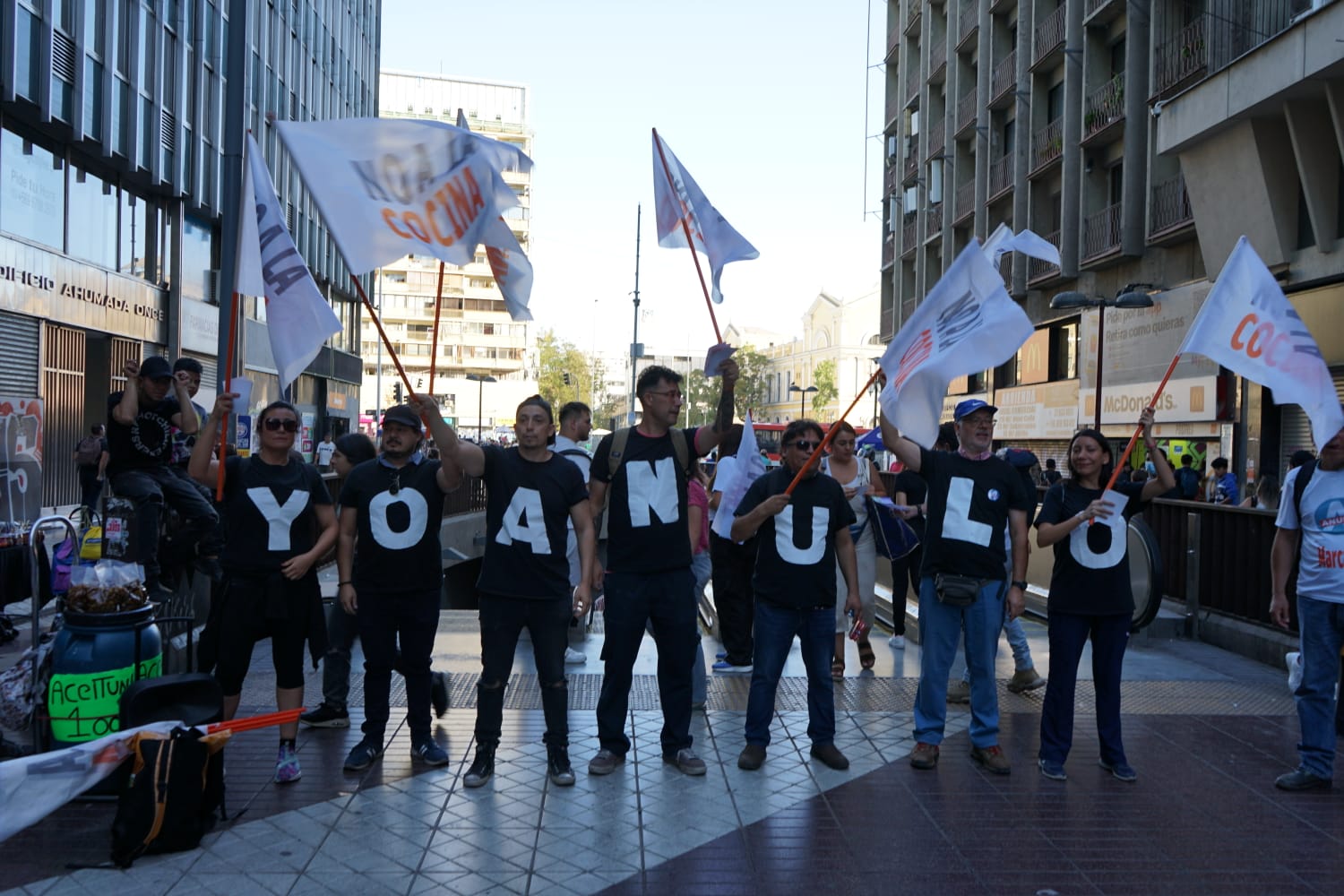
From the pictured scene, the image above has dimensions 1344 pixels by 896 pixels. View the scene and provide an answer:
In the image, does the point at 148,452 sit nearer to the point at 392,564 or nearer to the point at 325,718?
the point at 325,718

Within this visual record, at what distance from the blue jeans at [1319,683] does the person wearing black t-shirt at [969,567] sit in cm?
141

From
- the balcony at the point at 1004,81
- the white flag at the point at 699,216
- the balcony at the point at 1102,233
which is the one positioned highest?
the balcony at the point at 1004,81

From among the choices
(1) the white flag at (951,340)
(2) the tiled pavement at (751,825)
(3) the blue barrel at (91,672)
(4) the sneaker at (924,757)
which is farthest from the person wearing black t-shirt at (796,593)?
(3) the blue barrel at (91,672)

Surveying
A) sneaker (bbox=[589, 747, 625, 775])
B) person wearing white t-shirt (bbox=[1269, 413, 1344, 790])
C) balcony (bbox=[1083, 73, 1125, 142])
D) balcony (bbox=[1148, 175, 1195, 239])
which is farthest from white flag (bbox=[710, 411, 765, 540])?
balcony (bbox=[1083, 73, 1125, 142])

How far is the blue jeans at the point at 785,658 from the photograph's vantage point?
6227 millimetres

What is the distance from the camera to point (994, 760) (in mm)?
6105

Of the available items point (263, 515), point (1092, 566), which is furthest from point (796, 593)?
point (263, 515)

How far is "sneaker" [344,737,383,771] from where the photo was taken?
5848 mm

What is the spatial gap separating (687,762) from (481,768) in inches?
40.2

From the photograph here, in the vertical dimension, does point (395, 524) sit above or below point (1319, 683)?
above

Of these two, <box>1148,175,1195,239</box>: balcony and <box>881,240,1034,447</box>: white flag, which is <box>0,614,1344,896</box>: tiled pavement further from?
<box>1148,175,1195,239</box>: balcony

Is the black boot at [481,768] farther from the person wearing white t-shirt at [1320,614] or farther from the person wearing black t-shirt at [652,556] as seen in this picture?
the person wearing white t-shirt at [1320,614]

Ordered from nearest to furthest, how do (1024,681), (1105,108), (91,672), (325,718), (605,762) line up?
1. (91,672)
2. (605,762)
3. (325,718)
4. (1024,681)
5. (1105,108)

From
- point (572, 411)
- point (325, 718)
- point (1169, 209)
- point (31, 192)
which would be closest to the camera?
point (325, 718)
